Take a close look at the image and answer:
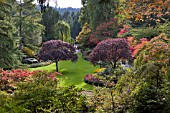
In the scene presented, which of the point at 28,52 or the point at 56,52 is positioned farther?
the point at 28,52

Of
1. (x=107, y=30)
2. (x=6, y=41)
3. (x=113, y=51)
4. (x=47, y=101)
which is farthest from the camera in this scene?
(x=107, y=30)

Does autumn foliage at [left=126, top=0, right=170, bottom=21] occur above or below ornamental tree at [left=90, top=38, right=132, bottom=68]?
above

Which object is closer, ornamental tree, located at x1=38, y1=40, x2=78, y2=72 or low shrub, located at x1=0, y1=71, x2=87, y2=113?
low shrub, located at x1=0, y1=71, x2=87, y2=113

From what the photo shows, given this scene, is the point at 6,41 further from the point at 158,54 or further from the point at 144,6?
the point at 158,54

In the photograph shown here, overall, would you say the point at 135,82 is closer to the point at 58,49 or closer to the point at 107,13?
the point at 58,49

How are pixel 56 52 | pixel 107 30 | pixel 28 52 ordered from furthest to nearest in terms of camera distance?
pixel 28 52 < pixel 107 30 < pixel 56 52

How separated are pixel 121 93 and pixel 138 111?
74cm

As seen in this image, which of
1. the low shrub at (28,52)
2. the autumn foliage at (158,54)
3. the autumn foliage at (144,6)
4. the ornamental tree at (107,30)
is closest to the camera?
the autumn foliage at (158,54)

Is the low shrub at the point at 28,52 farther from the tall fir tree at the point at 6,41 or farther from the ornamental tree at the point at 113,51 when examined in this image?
the ornamental tree at the point at 113,51

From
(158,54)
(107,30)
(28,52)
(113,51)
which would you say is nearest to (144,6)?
(158,54)

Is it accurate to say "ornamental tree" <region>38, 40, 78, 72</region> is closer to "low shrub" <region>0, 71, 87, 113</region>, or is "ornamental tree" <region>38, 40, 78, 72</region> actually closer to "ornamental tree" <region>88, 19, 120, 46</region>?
"ornamental tree" <region>88, 19, 120, 46</region>

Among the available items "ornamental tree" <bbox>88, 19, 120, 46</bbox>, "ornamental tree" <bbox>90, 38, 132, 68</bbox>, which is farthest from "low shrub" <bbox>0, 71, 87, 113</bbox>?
"ornamental tree" <bbox>88, 19, 120, 46</bbox>

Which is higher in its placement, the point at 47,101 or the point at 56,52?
the point at 56,52

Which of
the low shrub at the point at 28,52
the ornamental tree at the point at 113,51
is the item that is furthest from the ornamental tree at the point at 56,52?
the low shrub at the point at 28,52
